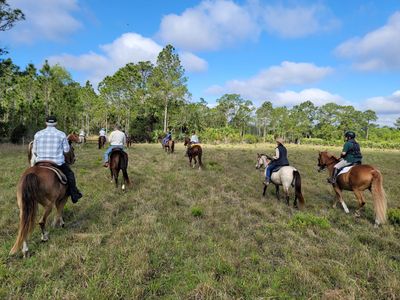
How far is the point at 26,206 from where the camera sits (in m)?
4.56

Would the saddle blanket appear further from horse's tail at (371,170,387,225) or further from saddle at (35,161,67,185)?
saddle at (35,161,67,185)

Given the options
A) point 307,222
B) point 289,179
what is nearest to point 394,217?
point 307,222

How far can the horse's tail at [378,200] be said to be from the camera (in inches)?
277

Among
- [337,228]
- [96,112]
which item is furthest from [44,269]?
[96,112]

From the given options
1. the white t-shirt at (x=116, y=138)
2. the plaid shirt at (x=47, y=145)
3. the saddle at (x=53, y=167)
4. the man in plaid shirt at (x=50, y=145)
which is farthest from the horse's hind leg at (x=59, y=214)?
the white t-shirt at (x=116, y=138)

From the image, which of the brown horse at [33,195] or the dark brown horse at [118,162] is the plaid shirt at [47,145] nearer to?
the brown horse at [33,195]

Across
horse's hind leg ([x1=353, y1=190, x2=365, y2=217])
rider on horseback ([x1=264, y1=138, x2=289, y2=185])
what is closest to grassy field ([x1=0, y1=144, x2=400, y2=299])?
horse's hind leg ([x1=353, y1=190, x2=365, y2=217])

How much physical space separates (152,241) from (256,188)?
6773mm

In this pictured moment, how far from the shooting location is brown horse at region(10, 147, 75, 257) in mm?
4505

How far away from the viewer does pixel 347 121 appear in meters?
87.8

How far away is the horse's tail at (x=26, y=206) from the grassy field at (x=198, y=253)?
357mm

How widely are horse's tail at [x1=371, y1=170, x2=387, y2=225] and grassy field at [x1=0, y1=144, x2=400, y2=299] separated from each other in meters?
0.26

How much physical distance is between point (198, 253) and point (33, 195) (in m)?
3.07

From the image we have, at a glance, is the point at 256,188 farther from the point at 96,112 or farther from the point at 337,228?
the point at 96,112
